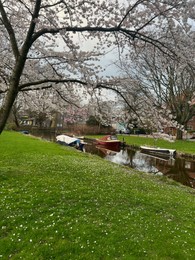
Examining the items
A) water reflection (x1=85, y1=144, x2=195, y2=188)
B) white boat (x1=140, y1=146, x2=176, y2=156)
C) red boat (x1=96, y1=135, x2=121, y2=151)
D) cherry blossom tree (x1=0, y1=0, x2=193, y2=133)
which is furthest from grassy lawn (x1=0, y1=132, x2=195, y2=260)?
red boat (x1=96, y1=135, x2=121, y2=151)

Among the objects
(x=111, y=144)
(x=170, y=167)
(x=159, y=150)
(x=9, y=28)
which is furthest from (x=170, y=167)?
(x=9, y=28)

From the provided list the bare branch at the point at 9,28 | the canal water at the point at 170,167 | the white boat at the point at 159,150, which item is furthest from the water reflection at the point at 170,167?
the bare branch at the point at 9,28

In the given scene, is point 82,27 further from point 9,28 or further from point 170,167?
point 170,167

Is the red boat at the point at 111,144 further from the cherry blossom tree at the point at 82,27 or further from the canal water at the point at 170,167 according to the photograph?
the cherry blossom tree at the point at 82,27

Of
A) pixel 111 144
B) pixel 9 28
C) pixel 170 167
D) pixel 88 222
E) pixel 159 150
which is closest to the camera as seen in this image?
pixel 88 222

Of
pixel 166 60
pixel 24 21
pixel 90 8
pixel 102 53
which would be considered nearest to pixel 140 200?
pixel 166 60

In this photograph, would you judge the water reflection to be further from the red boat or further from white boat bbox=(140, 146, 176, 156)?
the red boat

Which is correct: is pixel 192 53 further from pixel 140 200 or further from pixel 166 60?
pixel 140 200

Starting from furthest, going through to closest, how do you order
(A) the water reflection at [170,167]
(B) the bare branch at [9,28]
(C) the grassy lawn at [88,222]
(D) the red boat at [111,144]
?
(D) the red boat at [111,144], (A) the water reflection at [170,167], (B) the bare branch at [9,28], (C) the grassy lawn at [88,222]

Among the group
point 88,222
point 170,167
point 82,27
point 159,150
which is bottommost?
point 170,167

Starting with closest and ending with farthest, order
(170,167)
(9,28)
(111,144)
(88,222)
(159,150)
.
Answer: (88,222), (9,28), (170,167), (159,150), (111,144)

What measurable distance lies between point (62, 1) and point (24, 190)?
6063 millimetres

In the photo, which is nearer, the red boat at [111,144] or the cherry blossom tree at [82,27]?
the cherry blossom tree at [82,27]

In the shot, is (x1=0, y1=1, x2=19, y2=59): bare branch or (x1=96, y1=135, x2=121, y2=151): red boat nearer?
(x1=0, y1=1, x2=19, y2=59): bare branch
